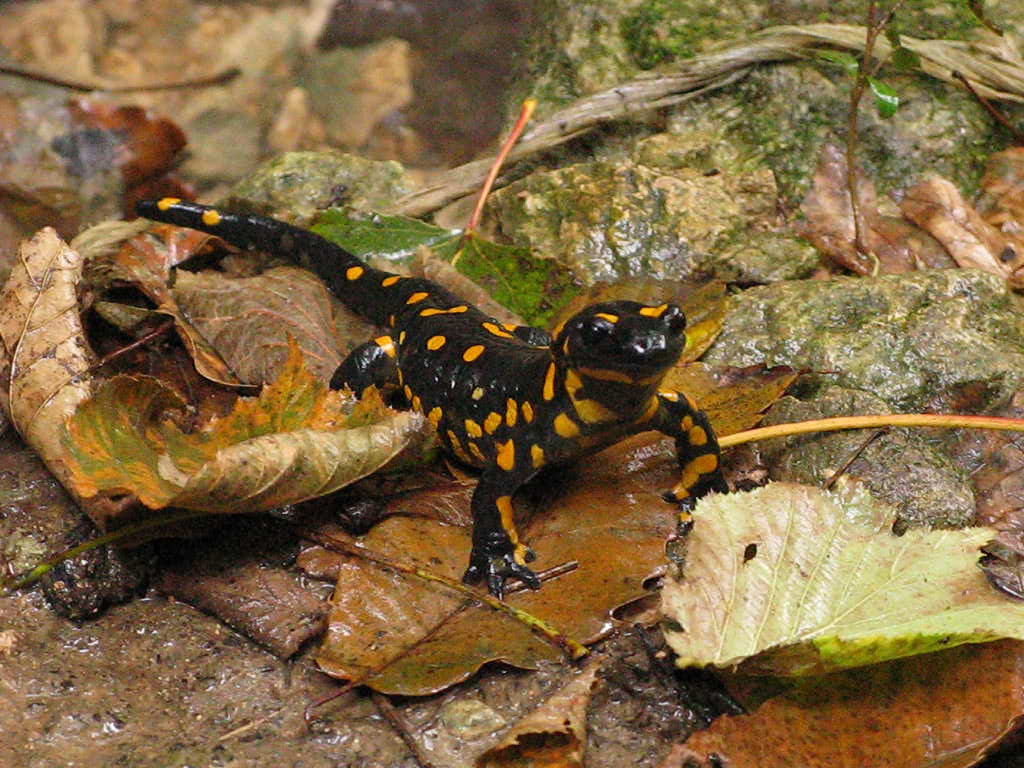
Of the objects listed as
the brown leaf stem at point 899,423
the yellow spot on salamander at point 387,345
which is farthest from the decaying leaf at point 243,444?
the brown leaf stem at point 899,423

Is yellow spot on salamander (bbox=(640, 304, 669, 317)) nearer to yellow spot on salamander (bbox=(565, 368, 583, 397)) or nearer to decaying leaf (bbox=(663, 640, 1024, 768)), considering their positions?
yellow spot on salamander (bbox=(565, 368, 583, 397))

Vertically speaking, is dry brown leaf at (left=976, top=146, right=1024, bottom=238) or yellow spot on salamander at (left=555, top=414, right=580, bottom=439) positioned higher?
dry brown leaf at (left=976, top=146, right=1024, bottom=238)

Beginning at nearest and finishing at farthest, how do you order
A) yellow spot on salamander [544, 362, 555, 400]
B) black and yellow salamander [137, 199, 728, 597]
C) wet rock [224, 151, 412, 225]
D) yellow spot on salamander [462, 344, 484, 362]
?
1. black and yellow salamander [137, 199, 728, 597]
2. yellow spot on salamander [544, 362, 555, 400]
3. yellow spot on salamander [462, 344, 484, 362]
4. wet rock [224, 151, 412, 225]

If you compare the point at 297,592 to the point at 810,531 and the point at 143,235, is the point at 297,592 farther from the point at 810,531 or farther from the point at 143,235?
the point at 143,235

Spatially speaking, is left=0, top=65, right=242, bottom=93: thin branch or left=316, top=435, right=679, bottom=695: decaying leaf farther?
left=0, top=65, right=242, bottom=93: thin branch

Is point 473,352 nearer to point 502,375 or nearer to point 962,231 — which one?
point 502,375

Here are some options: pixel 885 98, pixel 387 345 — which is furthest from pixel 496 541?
pixel 885 98

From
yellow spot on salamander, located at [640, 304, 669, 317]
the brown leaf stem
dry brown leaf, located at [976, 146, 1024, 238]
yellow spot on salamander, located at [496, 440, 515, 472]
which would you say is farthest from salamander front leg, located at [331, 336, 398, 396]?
dry brown leaf, located at [976, 146, 1024, 238]

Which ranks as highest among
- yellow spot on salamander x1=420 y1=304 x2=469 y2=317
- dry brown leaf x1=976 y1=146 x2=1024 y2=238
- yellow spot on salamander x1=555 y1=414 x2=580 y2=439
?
dry brown leaf x1=976 y1=146 x2=1024 y2=238

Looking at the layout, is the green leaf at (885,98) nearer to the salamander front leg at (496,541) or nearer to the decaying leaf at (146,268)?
the salamander front leg at (496,541)
